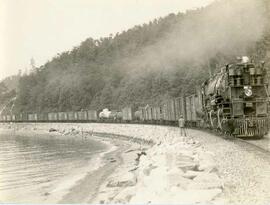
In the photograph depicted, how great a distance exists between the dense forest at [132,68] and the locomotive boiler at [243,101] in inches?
435

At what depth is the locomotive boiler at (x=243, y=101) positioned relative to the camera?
1125 cm

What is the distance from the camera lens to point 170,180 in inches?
269

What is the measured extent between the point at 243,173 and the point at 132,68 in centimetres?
2821

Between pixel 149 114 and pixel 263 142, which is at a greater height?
pixel 149 114

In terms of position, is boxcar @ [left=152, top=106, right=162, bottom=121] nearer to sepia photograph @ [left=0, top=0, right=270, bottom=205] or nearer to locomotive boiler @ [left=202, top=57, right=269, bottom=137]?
sepia photograph @ [left=0, top=0, right=270, bottom=205]

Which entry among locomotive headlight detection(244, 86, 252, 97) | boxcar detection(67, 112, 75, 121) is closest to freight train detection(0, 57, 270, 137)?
locomotive headlight detection(244, 86, 252, 97)

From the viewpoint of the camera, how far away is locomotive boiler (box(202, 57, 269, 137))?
11.2 meters

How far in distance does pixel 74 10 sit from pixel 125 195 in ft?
12.2

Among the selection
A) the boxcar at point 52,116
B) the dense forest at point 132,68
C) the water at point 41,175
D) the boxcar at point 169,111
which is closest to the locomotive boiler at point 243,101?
the water at point 41,175

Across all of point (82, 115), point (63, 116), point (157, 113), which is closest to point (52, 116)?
point (63, 116)

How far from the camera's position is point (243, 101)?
11.4 m

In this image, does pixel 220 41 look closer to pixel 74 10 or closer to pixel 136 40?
pixel 136 40

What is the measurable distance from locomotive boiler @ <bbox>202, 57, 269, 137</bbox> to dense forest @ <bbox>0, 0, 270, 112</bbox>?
11.1 meters

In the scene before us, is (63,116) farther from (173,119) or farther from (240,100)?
(240,100)
